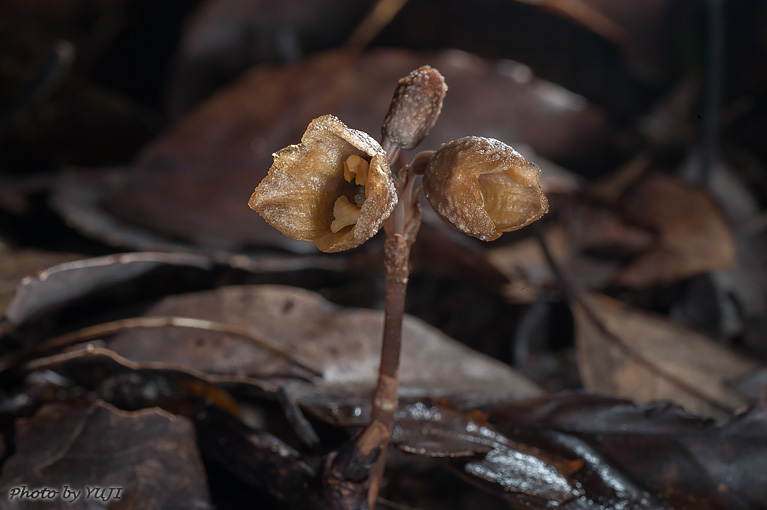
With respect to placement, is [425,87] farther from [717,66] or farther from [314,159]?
[717,66]

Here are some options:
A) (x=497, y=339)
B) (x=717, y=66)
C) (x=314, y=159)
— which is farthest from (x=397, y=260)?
(x=717, y=66)

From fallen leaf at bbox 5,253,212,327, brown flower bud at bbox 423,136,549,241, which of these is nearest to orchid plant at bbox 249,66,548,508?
brown flower bud at bbox 423,136,549,241

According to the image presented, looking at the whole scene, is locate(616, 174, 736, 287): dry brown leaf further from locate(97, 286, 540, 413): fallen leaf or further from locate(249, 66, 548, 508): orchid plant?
locate(249, 66, 548, 508): orchid plant

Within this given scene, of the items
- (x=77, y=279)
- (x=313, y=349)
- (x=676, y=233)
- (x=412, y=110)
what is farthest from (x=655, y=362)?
(x=77, y=279)

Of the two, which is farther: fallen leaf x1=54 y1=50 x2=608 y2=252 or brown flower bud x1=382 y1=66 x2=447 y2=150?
fallen leaf x1=54 y1=50 x2=608 y2=252

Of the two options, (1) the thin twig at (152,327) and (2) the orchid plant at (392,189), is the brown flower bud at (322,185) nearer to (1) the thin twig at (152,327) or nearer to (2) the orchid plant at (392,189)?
(2) the orchid plant at (392,189)

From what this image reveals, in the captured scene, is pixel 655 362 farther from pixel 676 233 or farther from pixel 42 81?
pixel 42 81
